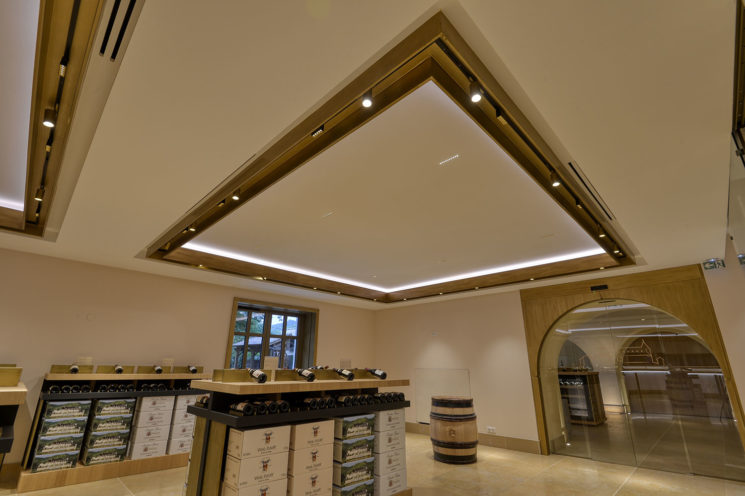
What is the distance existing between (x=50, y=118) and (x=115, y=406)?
12.6 feet

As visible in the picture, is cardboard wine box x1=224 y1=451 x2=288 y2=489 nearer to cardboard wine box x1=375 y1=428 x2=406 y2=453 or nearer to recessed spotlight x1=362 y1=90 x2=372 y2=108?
cardboard wine box x1=375 y1=428 x2=406 y2=453

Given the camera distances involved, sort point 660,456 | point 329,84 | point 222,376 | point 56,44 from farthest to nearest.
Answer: point 660,456, point 222,376, point 329,84, point 56,44

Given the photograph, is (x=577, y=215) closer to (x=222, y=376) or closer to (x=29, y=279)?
(x=222, y=376)

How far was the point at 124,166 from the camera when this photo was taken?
2.60m

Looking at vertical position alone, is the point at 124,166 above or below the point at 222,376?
above

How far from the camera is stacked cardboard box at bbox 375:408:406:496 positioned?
337cm

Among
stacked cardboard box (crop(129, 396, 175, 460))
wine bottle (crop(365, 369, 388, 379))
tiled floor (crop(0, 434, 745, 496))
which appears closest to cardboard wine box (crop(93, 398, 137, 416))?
stacked cardboard box (crop(129, 396, 175, 460))

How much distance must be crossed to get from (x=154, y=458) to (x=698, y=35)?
21.1 ft

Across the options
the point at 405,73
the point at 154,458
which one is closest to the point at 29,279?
the point at 154,458

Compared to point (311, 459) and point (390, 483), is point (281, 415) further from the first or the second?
point (390, 483)

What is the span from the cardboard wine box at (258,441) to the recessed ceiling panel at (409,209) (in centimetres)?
211

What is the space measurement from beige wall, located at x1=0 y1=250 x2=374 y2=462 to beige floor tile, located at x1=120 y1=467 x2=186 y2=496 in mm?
1503

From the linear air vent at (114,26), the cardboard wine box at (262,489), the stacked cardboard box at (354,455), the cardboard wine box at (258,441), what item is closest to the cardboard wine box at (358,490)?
the stacked cardboard box at (354,455)

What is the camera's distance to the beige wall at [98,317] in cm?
Answer: 449
